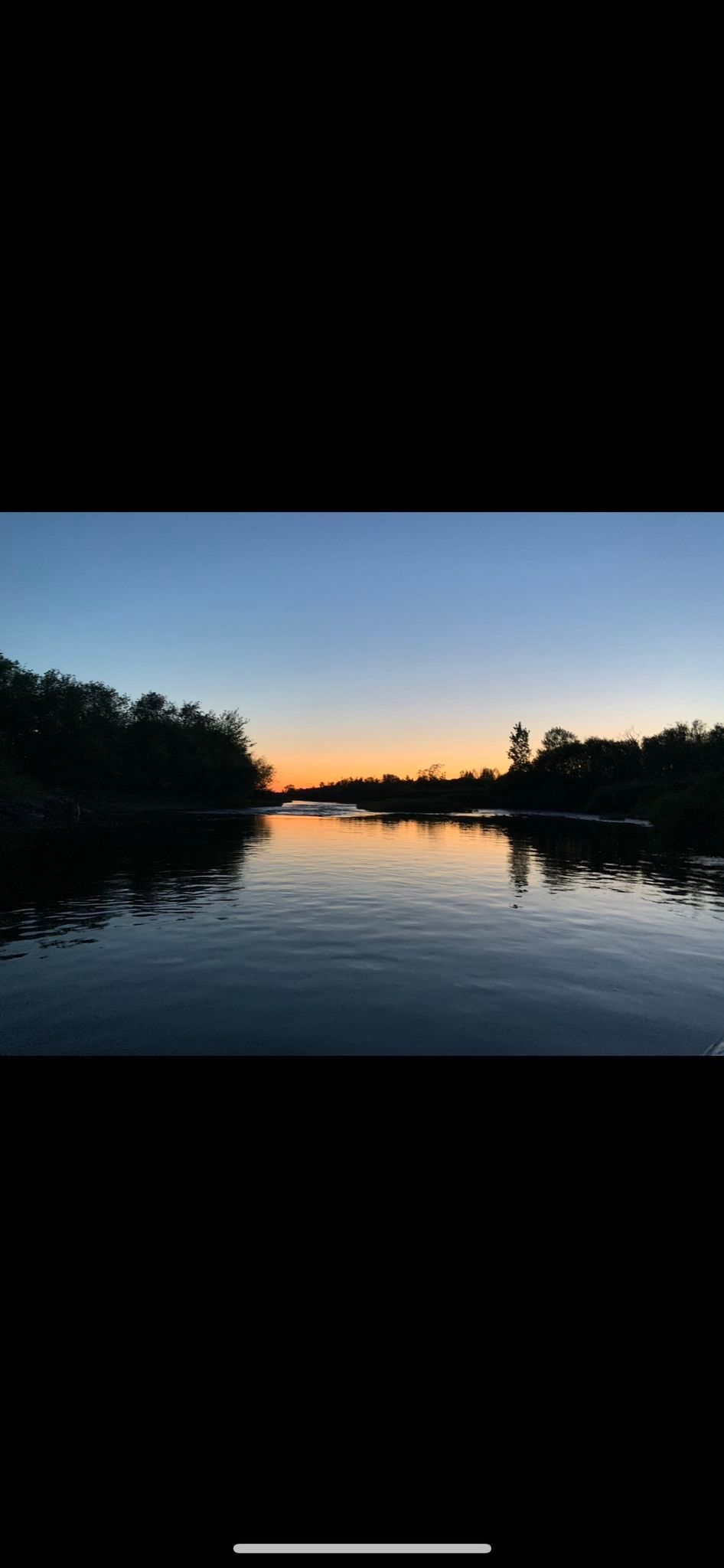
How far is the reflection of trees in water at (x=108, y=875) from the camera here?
29.2ft

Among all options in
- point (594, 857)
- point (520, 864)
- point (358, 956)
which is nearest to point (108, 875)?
point (358, 956)

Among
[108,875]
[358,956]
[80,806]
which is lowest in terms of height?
[358,956]

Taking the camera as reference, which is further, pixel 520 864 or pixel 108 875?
pixel 520 864

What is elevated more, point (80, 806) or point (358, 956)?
point (80, 806)

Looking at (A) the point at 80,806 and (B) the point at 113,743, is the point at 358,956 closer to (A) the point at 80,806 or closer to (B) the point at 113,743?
(A) the point at 80,806

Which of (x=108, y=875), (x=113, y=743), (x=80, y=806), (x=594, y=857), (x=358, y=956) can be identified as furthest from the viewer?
(x=113, y=743)

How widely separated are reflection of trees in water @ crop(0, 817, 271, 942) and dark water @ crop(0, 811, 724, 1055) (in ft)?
0.29

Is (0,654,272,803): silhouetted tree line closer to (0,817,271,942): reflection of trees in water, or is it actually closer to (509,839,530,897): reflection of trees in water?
(0,817,271,942): reflection of trees in water

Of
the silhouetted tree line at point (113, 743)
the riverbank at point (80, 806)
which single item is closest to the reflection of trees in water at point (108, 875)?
the riverbank at point (80, 806)

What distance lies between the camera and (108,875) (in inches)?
495

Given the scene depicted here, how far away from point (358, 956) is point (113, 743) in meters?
44.2
